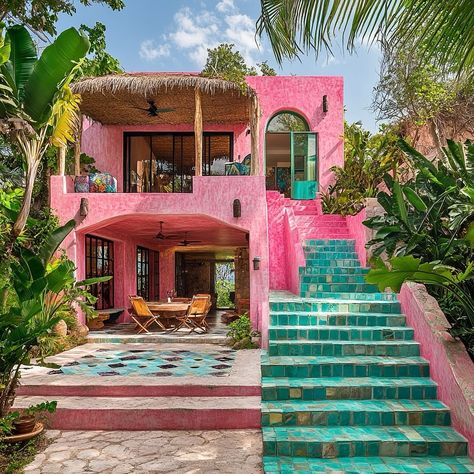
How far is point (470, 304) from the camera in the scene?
499 centimetres

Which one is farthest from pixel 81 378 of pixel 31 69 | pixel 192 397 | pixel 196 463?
pixel 31 69

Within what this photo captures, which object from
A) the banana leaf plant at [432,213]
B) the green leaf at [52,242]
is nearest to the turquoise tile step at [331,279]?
the banana leaf plant at [432,213]

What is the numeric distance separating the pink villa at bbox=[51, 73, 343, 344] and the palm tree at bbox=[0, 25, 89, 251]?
167 inches

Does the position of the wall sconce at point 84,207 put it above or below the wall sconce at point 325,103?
below

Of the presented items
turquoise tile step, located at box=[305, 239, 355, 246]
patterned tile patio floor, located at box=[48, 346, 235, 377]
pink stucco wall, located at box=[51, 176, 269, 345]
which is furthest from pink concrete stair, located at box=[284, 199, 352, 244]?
patterned tile patio floor, located at box=[48, 346, 235, 377]

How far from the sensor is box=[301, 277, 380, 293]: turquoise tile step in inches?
348

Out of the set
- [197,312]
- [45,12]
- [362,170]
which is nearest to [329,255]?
[362,170]

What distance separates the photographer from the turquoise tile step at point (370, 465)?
13.7 ft

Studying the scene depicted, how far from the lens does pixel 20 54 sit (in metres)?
5.34

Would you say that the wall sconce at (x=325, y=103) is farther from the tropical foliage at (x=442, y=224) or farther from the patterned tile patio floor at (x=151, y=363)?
the patterned tile patio floor at (x=151, y=363)

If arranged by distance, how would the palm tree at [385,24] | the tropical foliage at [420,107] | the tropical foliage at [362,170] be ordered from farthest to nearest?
the tropical foliage at [420,107]
the tropical foliage at [362,170]
the palm tree at [385,24]

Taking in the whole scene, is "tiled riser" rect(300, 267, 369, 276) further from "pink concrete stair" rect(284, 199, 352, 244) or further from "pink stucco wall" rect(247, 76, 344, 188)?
"pink stucco wall" rect(247, 76, 344, 188)

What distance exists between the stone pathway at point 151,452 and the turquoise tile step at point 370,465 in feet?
0.88

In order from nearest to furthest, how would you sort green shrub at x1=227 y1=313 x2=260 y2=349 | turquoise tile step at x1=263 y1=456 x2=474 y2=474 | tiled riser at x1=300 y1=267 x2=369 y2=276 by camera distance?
turquoise tile step at x1=263 y1=456 x2=474 y2=474, green shrub at x1=227 y1=313 x2=260 y2=349, tiled riser at x1=300 y1=267 x2=369 y2=276
